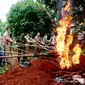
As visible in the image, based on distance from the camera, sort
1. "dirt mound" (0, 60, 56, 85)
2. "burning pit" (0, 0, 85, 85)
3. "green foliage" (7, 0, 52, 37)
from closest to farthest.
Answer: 1. "burning pit" (0, 0, 85, 85)
2. "dirt mound" (0, 60, 56, 85)
3. "green foliage" (7, 0, 52, 37)

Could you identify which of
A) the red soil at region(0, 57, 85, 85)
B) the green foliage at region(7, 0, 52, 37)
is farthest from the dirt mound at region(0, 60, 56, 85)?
the green foliage at region(7, 0, 52, 37)

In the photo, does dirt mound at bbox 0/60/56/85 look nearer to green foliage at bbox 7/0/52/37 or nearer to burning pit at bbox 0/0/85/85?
burning pit at bbox 0/0/85/85

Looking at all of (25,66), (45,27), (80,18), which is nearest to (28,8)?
(45,27)

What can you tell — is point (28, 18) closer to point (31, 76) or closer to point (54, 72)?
point (54, 72)

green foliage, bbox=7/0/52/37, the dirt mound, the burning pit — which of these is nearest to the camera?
the burning pit

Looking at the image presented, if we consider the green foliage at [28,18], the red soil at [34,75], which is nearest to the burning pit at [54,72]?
the red soil at [34,75]

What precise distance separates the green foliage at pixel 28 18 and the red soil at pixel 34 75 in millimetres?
12270

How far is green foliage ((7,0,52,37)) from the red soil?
12.3m

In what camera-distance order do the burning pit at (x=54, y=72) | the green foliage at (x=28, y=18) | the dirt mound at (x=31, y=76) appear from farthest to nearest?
the green foliage at (x=28, y=18) → the dirt mound at (x=31, y=76) → the burning pit at (x=54, y=72)

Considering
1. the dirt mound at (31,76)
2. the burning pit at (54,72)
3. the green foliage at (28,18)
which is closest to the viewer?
the burning pit at (54,72)

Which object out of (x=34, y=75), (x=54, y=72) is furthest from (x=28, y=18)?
(x=34, y=75)

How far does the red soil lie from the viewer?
7621mm

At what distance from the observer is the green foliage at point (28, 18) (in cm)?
2155

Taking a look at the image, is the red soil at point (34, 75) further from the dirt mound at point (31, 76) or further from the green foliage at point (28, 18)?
the green foliage at point (28, 18)
